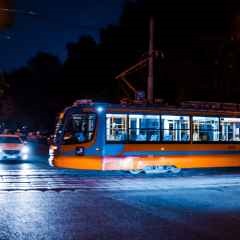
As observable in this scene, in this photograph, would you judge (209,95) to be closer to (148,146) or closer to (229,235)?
(148,146)

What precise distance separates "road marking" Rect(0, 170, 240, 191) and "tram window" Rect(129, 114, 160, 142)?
4.92 feet

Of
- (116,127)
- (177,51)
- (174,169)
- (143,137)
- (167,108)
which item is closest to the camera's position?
(116,127)

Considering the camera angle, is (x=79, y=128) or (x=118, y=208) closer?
(x=118, y=208)

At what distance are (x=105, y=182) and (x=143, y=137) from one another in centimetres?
308

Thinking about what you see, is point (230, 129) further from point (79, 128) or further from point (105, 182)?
point (105, 182)

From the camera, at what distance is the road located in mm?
11019

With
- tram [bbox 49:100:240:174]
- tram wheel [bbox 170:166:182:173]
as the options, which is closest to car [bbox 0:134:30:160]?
→ tram [bbox 49:100:240:174]

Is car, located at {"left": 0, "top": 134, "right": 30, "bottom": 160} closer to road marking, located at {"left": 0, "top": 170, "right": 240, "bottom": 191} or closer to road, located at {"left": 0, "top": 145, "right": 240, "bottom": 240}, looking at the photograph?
road marking, located at {"left": 0, "top": 170, "right": 240, "bottom": 191}

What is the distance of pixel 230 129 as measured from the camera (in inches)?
987

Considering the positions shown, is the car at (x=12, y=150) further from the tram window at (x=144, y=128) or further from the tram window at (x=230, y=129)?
the tram window at (x=230, y=129)

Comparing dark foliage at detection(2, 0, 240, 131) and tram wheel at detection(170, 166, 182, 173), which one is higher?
dark foliage at detection(2, 0, 240, 131)

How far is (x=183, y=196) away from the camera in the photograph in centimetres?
1655

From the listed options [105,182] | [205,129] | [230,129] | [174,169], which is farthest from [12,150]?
[105,182]

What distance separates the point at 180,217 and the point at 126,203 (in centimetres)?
234
